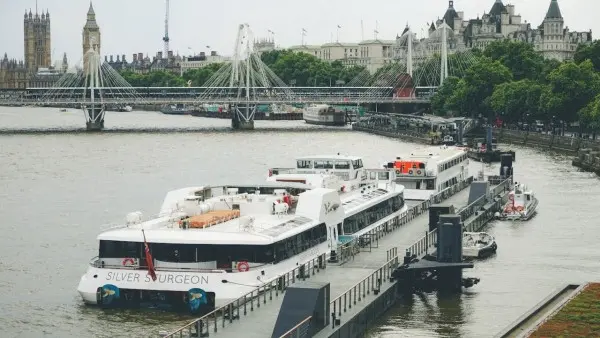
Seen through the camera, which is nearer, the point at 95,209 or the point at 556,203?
the point at 95,209

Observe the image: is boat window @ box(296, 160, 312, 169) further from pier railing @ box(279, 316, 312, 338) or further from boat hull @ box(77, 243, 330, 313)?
pier railing @ box(279, 316, 312, 338)

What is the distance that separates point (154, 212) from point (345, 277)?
2194 centimetres

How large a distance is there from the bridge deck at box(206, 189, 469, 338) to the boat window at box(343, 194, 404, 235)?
3.17ft

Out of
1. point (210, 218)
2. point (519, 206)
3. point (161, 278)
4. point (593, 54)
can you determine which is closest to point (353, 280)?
point (210, 218)

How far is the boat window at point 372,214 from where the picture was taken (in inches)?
1625

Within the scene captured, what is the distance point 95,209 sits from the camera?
186 feet

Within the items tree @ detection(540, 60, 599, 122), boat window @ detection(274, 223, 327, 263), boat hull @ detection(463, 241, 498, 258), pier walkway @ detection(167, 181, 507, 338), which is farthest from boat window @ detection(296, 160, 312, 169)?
tree @ detection(540, 60, 599, 122)

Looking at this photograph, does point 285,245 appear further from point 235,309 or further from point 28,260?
point 28,260

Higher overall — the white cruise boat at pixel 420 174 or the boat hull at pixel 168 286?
the white cruise boat at pixel 420 174

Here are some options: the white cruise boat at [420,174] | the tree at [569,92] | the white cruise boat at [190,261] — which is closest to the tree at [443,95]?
the tree at [569,92]

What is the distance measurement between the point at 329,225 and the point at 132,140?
7281 cm

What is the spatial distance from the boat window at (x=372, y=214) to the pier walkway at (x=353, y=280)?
27.1 inches

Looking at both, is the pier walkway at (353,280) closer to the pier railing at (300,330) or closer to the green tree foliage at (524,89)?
the pier railing at (300,330)

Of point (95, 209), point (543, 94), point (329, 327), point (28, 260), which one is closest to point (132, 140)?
point (543, 94)
